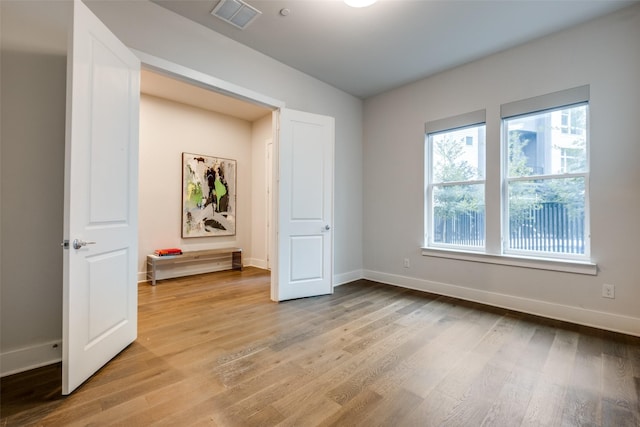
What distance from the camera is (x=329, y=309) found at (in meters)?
3.17

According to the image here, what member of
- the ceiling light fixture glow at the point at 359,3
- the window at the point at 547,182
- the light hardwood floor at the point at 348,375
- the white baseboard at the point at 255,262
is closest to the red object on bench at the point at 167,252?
the white baseboard at the point at 255,262

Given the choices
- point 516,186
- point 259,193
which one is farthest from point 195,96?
point 516,186

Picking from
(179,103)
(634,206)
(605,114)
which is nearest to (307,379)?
(634,206)

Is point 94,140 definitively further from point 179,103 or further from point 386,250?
point 386,250

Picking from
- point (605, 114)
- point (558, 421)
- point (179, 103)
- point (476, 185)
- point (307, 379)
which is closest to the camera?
point (558, 421)

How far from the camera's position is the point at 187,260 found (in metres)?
4.79

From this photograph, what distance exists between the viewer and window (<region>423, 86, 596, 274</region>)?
2867 mm

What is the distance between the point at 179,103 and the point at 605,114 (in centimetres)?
552

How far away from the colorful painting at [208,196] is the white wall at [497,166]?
282cm

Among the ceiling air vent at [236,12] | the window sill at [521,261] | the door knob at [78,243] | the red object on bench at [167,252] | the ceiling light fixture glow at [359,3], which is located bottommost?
the red object on bench at [167,252]

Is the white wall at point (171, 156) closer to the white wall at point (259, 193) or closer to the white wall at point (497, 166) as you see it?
the white wall at point (259, 193)

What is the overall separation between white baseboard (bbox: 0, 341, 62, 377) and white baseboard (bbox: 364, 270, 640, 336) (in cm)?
370

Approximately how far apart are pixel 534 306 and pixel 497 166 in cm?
156

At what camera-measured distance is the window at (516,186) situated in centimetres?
287
